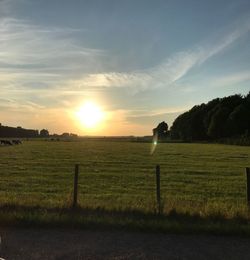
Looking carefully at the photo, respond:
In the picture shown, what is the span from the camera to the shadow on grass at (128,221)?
1146 cm

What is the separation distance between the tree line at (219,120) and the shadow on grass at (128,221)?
387 feet

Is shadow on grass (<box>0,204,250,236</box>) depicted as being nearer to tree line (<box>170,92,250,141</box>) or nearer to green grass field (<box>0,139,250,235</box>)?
green grass field (<box>0,139,250,235</box>)

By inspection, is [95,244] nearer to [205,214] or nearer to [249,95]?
[205,214]

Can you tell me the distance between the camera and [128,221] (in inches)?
475

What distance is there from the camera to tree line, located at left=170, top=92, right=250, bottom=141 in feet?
460

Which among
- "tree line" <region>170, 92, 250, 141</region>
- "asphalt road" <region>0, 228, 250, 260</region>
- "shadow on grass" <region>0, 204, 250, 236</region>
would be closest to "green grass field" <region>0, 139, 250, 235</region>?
"shadow on grass" <region>0, 204, 250, 236</region>

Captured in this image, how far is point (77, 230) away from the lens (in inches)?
450

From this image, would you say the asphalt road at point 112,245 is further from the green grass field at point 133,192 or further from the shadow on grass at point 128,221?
the green grass field at point 133,192

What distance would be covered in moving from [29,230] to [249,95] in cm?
15224

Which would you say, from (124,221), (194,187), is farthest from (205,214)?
(194,187)

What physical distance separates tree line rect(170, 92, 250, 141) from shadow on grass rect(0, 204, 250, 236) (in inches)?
4648

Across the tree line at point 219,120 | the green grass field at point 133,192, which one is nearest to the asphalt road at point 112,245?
the green grass field at point 133,192

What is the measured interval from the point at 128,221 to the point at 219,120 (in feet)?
457

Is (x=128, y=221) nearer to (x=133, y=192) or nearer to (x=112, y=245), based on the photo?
(x=112, y=245)
